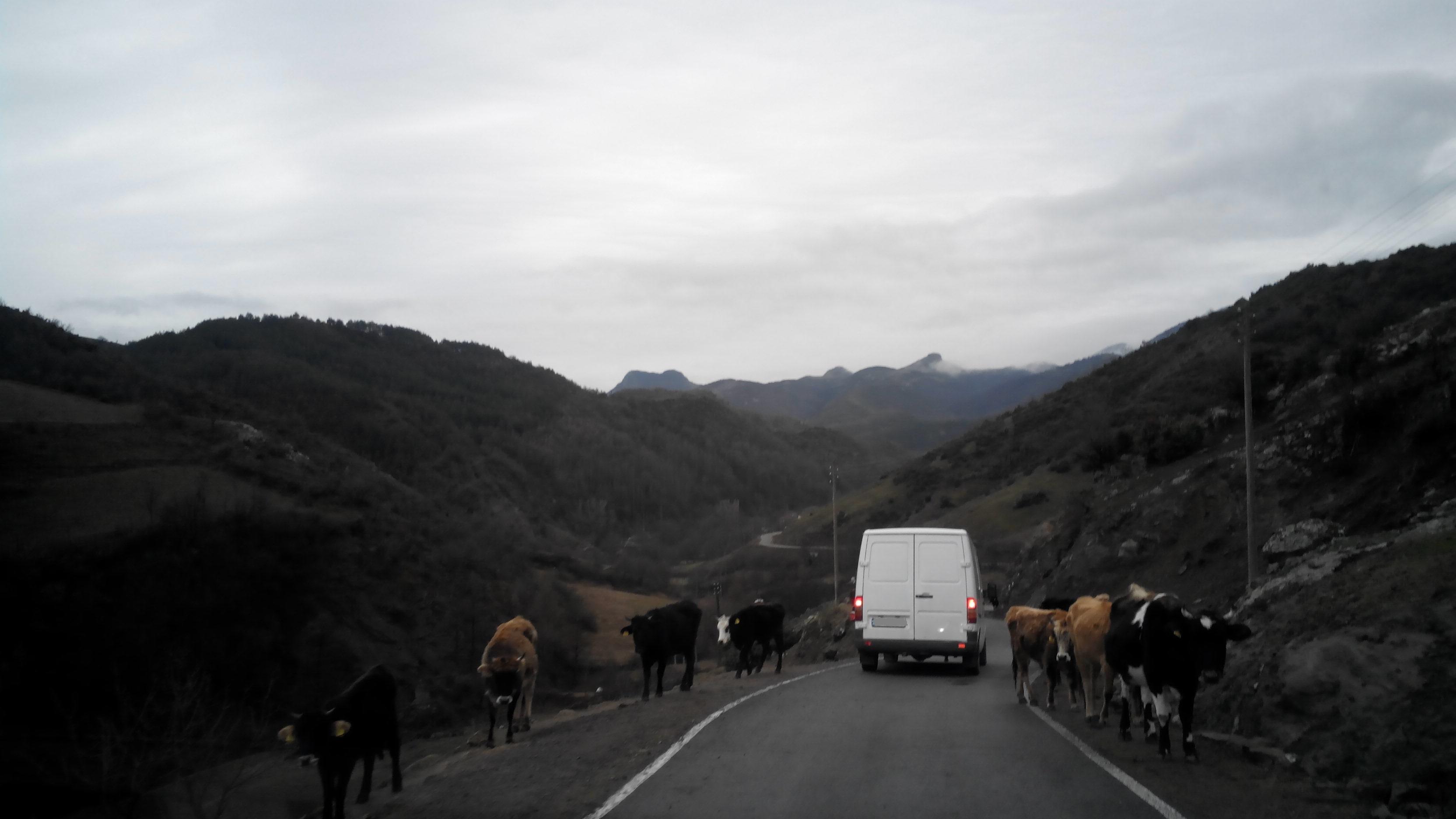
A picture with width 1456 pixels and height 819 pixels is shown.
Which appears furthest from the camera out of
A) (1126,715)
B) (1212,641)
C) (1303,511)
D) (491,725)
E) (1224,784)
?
(1303,511)

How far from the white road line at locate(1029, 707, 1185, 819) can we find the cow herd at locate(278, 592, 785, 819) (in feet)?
24.4

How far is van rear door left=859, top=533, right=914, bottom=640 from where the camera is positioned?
18.7m

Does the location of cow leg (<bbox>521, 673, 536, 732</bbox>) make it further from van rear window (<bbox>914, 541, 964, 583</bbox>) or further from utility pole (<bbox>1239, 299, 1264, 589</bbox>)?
utility pole (<bbox>1239, 299, 1264, 589</bbox>)

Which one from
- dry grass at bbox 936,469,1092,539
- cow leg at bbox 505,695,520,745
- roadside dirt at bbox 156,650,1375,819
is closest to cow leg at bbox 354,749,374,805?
roadside dirt at bbox 156,650,1375,819

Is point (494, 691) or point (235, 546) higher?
point (235, 546)

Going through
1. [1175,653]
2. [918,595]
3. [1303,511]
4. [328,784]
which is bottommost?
[328,784]

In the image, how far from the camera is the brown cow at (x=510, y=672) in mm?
14625

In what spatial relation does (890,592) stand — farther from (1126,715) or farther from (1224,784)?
(1224,784)

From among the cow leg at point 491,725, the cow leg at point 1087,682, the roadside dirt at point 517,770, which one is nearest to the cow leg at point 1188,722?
the cow leg at point 1087,682

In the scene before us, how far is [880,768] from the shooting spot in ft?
31.4

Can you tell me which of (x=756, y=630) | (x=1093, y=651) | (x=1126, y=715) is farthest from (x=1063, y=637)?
(x=756, y=630)

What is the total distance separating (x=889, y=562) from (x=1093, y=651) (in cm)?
657

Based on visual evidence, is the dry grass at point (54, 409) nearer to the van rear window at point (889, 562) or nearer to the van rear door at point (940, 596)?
the van rear window at point (889, 562)

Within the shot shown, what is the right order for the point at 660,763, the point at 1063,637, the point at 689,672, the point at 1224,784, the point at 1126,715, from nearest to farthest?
the point at 1224,784, the point at 660,763, the point at 1126,715, the point at 1063,637, the point at 689,672
